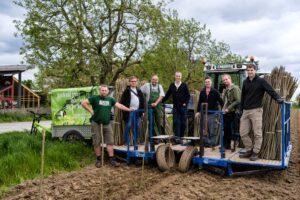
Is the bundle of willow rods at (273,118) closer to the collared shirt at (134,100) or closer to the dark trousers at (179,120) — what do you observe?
the dark trousers at (179,120)

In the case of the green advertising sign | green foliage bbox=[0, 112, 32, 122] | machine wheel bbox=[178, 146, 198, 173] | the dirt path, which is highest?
the green advertising sign

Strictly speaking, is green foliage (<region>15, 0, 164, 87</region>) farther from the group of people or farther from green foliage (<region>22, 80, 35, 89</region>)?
green foliage (<region>22, 80, 35, 89</region>)

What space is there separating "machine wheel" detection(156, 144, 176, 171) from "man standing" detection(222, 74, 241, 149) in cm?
135

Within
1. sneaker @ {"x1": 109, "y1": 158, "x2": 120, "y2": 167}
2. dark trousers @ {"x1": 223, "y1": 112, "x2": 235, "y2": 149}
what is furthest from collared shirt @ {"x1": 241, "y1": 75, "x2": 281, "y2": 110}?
sneaker @ {"x1": 109, "y1": 158, "x2": 120, "y2": 167}

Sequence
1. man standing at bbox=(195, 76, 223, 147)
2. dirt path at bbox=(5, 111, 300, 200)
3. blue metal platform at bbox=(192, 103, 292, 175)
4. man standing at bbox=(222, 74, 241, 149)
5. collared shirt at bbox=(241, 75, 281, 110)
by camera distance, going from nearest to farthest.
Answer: dirt path at bbox=(5, 111, 300, 200)
blue metal platform at bbox=(192, 103, 292, 175)
collared shirt at bbox=(241, 75, 281, 110)
man standing at bbox=(222, 74, 241, 149)
man standing at bbox=(195, 76, 223, 147)

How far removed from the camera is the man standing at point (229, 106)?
7.75 meters

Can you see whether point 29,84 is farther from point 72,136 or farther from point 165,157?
point 165,157

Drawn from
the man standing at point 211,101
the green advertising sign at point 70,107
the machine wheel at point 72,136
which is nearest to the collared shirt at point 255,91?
the man standing at point 211,101

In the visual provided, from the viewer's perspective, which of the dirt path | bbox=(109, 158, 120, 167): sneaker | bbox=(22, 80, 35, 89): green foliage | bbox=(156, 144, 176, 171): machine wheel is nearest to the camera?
the dirt path

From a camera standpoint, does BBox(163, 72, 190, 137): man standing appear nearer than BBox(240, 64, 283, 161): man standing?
No

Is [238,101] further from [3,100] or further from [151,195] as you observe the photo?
[3,100]

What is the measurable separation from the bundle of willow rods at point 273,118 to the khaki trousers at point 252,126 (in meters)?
0.26

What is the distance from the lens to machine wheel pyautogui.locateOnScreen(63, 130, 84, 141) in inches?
396

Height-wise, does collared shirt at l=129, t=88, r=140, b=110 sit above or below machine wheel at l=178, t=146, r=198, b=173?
above
